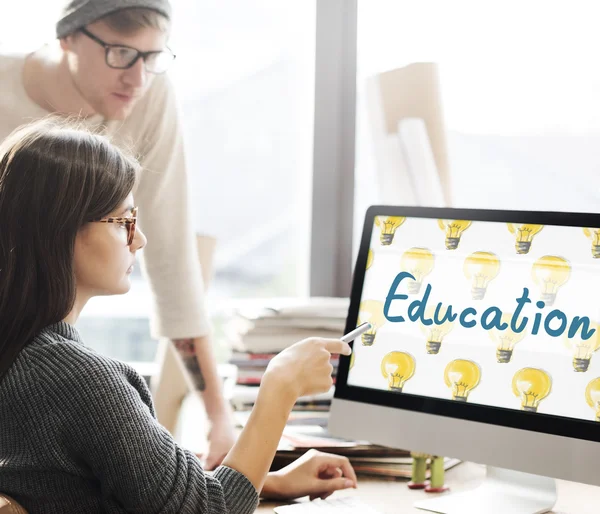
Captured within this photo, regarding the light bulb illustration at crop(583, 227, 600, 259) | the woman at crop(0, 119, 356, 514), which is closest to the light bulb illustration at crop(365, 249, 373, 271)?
the woman at crop(0, 119, 356, 514)

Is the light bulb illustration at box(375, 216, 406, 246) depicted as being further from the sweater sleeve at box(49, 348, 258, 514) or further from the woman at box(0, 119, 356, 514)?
the sweater sleeve at box(49, 348, 258, 514)

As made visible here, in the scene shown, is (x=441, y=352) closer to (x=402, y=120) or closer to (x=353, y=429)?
(x=353, y=429)

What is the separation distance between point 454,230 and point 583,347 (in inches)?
10.9

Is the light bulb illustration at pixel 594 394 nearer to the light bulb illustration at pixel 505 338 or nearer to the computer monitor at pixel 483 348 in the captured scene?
the computer monitor at pixel 483 348

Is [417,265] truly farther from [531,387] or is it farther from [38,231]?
[38,231]

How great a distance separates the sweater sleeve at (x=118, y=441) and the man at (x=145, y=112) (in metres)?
0.50

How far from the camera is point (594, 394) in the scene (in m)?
1.12

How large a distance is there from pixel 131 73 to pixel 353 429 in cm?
76

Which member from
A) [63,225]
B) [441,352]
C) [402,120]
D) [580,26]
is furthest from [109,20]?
[580,26]

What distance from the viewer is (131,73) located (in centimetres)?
145

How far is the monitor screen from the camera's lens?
1149mm

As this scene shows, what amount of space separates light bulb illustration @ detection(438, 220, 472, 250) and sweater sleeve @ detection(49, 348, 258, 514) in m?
0.57

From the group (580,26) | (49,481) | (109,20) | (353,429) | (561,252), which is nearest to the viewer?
(49,481)

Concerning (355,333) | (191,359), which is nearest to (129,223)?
(355,333)
